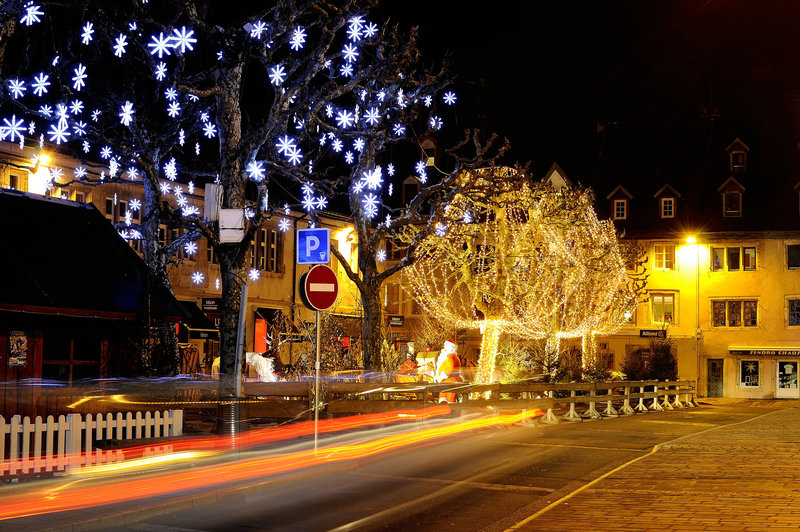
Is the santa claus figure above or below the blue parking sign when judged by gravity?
below

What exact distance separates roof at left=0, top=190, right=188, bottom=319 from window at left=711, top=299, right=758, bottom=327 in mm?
40900

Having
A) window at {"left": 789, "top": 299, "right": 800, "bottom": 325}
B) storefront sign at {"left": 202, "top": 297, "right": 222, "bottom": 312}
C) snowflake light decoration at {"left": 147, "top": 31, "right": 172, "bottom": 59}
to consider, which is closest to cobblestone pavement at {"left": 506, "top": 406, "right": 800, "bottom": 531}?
snowflake light decoration at {"left": 147, "top": 31, "right": 172, "bottom": 59}

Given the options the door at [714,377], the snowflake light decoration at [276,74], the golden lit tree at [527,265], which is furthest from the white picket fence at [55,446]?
the door at [714,377]

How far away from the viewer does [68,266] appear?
59.3ft

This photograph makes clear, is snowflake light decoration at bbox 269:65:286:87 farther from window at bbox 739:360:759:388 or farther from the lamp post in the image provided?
window at bbox 739:360:759:388

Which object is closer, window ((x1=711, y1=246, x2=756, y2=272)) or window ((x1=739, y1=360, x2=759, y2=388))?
window ((x1=739, y1=360, x2=759, y2=388))

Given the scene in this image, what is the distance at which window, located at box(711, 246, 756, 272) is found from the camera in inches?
2132

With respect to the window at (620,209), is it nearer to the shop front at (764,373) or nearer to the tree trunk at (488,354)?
the shop front at (764,373)

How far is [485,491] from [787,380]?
150 ft

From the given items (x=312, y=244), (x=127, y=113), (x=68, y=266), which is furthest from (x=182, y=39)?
(x=68, y=266)

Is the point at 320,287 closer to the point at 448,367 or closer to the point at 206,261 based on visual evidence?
the point at 448,367

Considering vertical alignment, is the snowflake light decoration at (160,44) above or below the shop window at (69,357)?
above

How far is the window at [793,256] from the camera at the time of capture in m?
53.4

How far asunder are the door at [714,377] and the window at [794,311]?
4410 mm
